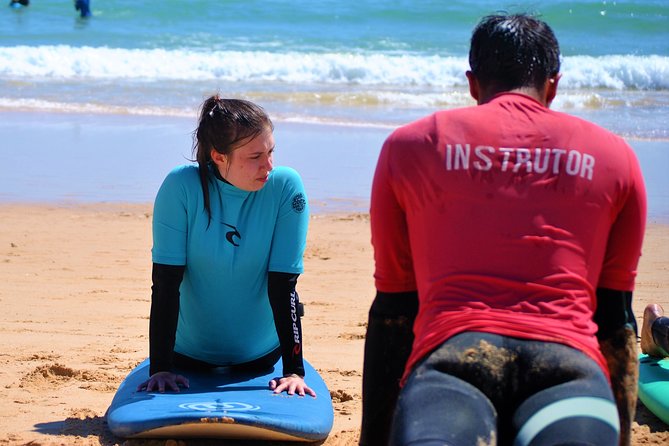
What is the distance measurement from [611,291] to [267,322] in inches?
77.4

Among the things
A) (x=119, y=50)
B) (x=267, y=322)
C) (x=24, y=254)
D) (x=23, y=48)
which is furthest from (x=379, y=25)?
(x=267, y=322)

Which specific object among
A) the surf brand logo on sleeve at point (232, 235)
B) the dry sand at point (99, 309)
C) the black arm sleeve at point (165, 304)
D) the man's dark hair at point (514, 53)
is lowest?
the dry sand at point (99, 309)

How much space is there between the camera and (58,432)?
3906mm

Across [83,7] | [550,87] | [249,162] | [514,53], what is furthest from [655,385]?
[83,7]

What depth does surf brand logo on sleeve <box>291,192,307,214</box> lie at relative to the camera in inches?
152

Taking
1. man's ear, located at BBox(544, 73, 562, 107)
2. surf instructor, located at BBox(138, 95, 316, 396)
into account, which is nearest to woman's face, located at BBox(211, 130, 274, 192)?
surf instructor, located at BBox(138, 95, 316, 396)

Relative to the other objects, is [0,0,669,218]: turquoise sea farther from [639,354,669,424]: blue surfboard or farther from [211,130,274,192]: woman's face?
[639,354,669,424]: blue surfboard

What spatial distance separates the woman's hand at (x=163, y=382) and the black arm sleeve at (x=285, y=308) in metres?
0.43

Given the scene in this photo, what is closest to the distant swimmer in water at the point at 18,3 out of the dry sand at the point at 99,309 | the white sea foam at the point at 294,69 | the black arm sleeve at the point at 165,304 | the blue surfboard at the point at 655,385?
the white sea foam at the point at 294,69

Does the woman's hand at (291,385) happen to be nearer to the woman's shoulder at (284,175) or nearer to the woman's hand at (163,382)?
the woman's hand at (163,382)

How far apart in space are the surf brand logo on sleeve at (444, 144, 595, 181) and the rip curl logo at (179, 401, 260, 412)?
5.75ft

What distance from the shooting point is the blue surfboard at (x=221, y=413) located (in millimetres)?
3576

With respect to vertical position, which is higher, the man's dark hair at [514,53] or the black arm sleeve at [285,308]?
the man's dark hair at [514,53]

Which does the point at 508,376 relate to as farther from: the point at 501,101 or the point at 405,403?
the point at 501,101
